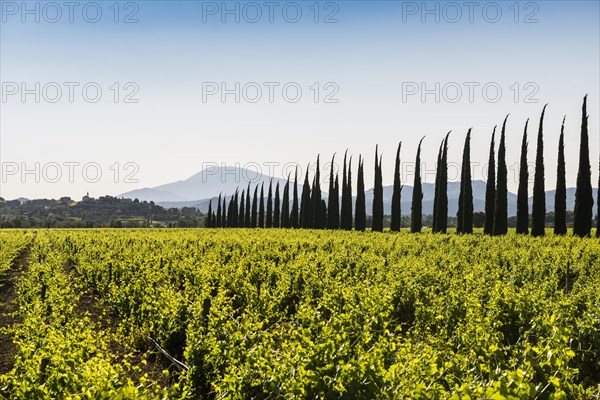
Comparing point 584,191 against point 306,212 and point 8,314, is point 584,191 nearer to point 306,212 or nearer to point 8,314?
point 8,314

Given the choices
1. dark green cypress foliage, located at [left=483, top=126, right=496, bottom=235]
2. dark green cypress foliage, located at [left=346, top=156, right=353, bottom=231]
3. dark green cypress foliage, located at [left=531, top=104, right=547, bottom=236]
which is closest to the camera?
dark green cypress foliage, located at [left=531, top=104, right=547, bottom=236]

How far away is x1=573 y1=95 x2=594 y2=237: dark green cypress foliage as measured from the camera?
30797 mm

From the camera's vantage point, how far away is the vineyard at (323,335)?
16.4 ft

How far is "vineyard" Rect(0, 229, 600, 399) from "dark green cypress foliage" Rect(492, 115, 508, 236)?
14.6m

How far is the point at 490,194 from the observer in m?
37.6

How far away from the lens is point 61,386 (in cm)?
549

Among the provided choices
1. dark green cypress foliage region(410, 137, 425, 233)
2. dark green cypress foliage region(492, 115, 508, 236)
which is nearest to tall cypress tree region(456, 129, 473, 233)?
dark green cypress foliage region(492, 115, 508, 236)

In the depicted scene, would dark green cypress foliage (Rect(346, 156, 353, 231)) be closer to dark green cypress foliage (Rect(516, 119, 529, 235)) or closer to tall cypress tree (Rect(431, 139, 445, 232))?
tall cypress tree (Rect(431, 139, 445, 232))

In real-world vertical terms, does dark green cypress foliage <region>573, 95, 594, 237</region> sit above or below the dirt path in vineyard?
above

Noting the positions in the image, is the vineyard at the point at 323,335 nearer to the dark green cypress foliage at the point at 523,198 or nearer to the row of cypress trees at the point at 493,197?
the row of cypress trees at the point at 493,197

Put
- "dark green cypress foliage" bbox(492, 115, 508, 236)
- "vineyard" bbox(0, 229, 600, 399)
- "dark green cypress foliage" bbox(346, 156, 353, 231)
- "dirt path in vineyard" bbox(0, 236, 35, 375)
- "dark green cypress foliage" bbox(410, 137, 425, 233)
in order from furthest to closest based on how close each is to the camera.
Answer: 1. "dark green cypress foliage" bbox(346, 156, 353, 231)
2. "dark green cypress foliage" bbox(410, 137, 425, 233)
3. "dark green cypress foliage" bbox(492, 115, 508, 236)
4. "dirt path in vineyard" bbox(0, 236, 35, 375)
5. "vineyard" bbox(0, 229, 600, 399)

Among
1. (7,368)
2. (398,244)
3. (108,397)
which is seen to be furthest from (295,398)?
(398,244)

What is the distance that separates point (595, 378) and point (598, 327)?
0.79m

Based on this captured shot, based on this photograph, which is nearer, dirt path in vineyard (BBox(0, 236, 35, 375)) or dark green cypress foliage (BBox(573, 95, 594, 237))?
dirt path in vineyard (BBox(0, 236, 35, 375))
